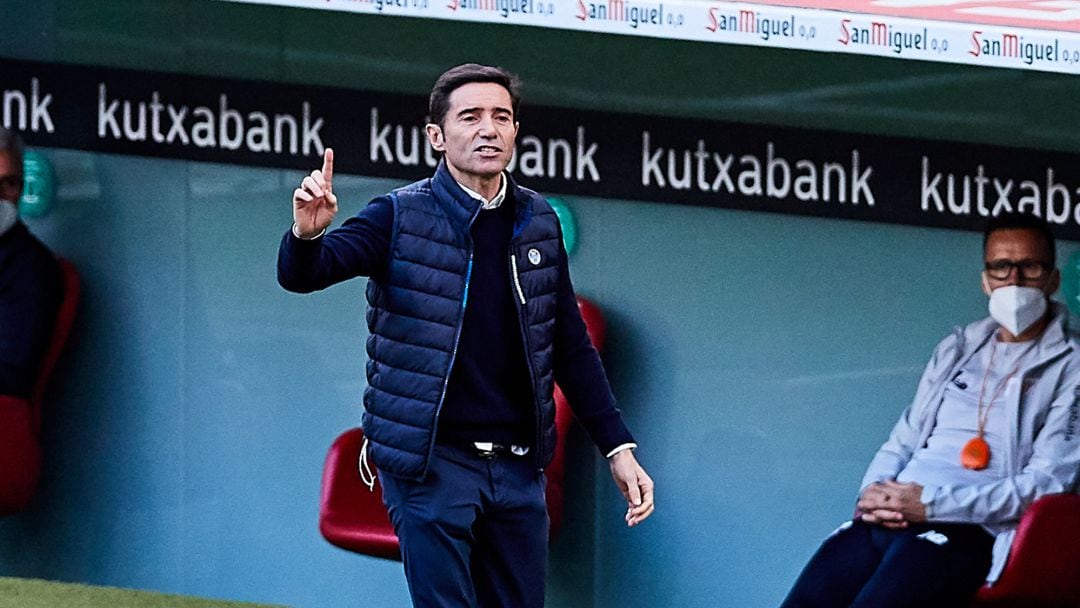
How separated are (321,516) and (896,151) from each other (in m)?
2.09

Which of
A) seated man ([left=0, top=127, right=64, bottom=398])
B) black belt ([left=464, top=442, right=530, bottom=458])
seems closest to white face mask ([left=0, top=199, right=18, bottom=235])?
seated man ([left=0, top=127, right=64, bottom=398])

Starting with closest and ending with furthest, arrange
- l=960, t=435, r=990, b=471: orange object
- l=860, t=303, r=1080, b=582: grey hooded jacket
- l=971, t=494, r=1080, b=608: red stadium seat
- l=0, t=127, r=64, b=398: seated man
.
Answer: l=971, t=494, r=1080, b=608: red stadium seat < l=860, t=303, r=1080, b=582: grey hooded jacket < l=960, t=435, r=990, b=471: orange object < l=0, t=127, r=64, b=398: seated man

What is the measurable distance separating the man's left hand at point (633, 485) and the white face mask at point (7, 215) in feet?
10.5

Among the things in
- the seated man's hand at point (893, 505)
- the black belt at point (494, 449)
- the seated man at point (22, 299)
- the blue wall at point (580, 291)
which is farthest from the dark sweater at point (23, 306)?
the black belt at point (494, 449)

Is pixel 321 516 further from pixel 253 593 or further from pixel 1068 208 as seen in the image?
pixel 1068 208

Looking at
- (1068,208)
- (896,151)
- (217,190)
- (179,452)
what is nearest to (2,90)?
(217,190)

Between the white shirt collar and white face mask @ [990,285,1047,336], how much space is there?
6.56 feet

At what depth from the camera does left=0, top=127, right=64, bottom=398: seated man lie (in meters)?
7.41

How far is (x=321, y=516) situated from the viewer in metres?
6.87

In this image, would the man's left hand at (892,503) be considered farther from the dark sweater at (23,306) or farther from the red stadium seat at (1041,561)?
the dark sweater at (23,306)

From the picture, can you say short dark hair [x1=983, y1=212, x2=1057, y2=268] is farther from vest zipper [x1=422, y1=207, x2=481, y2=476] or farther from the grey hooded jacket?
vest zipper [x1=422, y1=207, x2=481, y2=476]

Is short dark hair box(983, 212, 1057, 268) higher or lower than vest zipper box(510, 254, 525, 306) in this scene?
higher

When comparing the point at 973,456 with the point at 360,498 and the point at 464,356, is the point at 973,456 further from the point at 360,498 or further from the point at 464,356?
the point at 464,356

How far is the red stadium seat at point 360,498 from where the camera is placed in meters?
6.74
